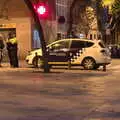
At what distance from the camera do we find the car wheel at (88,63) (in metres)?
27.5

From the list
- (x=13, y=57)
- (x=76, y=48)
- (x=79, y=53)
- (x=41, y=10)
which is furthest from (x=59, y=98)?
(x=41, y=10)

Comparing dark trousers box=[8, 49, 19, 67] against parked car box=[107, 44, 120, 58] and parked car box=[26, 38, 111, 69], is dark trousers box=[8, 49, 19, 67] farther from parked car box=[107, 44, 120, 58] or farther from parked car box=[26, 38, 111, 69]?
parked car box=[107, 44, 120, 58]

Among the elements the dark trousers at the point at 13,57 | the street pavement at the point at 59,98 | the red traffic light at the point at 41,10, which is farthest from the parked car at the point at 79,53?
the red traffic light at the point at 41,10

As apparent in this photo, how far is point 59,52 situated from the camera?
28.0 m

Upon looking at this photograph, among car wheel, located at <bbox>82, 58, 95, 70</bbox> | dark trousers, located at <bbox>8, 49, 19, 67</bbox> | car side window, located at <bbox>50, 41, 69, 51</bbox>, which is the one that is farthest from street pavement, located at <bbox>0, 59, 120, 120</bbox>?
dark trousers, located at <bbox>8, 49, 19, 67</bbox>

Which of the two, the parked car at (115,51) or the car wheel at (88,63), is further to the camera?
the parked car at (115,51)

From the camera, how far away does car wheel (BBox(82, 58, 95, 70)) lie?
27469 millimetres

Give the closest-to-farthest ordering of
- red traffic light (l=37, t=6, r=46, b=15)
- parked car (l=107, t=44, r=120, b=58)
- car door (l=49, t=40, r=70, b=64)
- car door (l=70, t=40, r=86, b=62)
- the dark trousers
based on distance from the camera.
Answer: car door (l=70, t=40, r=86, b=62) < car door (l=49, t=40, r=70, b=64) < the dark trousers < red traffic light (l=37, t=6, r=46, b=15) < parked car (l=107, t=44, r=120, b=58)

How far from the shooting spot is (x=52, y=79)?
2120 cm

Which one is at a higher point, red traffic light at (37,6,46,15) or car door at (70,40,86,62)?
red traffic light at (37,6,46,15)

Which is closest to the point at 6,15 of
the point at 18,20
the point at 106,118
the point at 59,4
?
the point at 18,20

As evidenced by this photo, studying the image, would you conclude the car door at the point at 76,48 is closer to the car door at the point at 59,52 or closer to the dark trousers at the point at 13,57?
the car door at the point at 59,52

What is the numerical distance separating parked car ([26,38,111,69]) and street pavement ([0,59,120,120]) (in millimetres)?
5908

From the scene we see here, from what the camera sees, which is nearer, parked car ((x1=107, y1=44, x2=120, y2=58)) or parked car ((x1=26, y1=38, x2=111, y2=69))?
parked car ((x1=26, y1=38, x2=111, y2=69))
